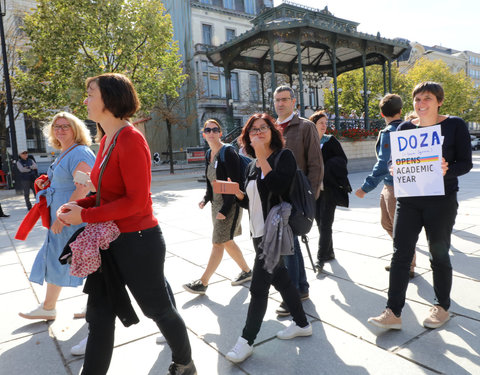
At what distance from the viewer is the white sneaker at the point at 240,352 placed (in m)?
2.43

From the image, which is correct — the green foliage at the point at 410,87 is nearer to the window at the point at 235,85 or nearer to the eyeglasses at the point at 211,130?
the window at the point at 235,85

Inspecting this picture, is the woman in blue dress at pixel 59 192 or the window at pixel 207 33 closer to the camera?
the woman in blue dress at pixel 59 192

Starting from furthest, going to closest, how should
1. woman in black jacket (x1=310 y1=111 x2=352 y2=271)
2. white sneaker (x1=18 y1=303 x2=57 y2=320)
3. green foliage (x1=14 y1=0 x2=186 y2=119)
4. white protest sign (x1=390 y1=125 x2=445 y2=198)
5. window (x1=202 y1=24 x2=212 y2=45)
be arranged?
window (x1=202 y1=24 x2=212 y2=45)
green foliage (x1=14 y1=0 x2=186 y2=119)
woman in black jacket (x1=310 y1=111 x2=352 y2=271)
white sneaker (x1=18 y1=303 x2=57 y2=320)
white protest sign (x1=390 y1=125 x2=445 y2=198)

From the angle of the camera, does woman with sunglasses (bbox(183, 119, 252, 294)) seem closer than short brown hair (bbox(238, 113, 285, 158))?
No

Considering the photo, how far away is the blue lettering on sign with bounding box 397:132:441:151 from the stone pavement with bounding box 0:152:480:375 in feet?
4.57

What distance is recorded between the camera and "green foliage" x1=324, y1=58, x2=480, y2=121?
3272 centimetres

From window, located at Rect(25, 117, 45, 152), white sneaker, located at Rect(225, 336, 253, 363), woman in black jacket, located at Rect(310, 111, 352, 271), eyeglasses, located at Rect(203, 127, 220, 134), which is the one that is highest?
window, located at Rect(25, 117, 45, 152)

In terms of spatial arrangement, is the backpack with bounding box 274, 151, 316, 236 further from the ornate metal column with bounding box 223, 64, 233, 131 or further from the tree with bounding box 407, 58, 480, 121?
the tree with bounding box 407, 58, 480, 121

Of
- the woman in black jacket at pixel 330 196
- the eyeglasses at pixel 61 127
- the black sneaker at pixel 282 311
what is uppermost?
the eyeglasses at pixel 61 127

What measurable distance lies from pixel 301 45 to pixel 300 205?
1556 centimetres

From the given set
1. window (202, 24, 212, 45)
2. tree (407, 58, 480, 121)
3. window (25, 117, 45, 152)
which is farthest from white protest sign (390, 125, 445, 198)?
tree (407, 58, 480, 121)

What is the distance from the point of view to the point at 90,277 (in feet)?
6.61

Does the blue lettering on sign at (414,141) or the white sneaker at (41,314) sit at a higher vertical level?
the blue lettering on sign at (414,141)

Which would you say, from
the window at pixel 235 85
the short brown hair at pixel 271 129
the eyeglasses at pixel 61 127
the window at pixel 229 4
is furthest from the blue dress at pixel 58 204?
the window at pixel 229 4
